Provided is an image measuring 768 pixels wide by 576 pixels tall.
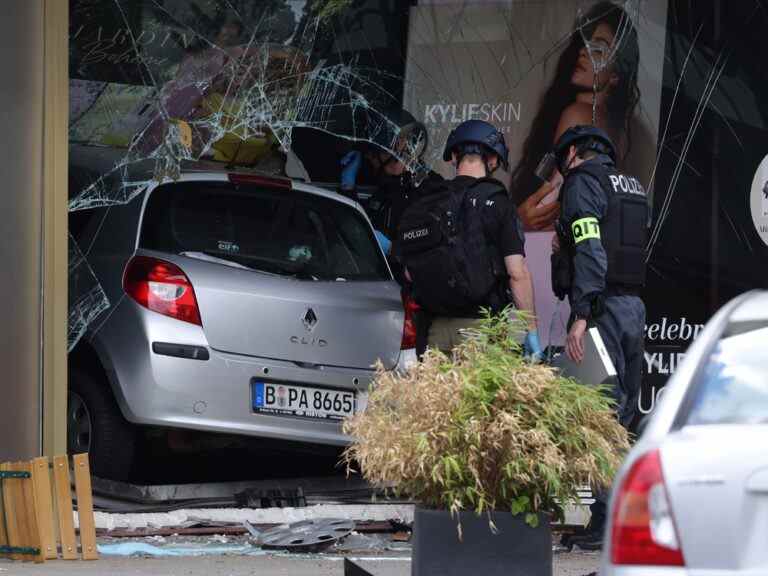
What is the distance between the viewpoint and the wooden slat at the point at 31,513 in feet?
25.9

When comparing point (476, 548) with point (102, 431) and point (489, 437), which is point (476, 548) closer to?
point (489, 437)

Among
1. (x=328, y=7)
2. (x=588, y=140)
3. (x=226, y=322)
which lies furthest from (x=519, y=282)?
(x=328, y=7)

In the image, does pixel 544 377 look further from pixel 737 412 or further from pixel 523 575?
pixel 737 412

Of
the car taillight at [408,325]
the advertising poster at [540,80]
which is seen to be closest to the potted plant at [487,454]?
the car taillight at [408,325]

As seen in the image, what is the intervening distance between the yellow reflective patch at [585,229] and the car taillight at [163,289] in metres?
2.06

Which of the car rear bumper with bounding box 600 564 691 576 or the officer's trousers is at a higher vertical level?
the officer's trousers

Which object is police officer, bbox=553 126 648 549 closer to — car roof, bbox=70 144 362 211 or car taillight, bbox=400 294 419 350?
car taillight, bbox=400 294 419 350

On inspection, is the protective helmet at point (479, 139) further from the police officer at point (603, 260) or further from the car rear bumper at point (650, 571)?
the car rear bumper at point (650, 571)

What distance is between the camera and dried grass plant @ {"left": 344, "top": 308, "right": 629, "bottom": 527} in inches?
238

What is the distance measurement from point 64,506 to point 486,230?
2.43 m

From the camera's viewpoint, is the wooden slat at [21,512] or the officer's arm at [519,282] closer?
the wooden slat at [21,512]

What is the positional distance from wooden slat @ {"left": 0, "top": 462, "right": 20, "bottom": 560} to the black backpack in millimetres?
2222

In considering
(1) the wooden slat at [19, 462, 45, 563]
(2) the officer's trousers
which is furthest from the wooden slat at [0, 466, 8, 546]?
(2) the officer's trousers

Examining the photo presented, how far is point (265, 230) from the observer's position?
9.52 meters
